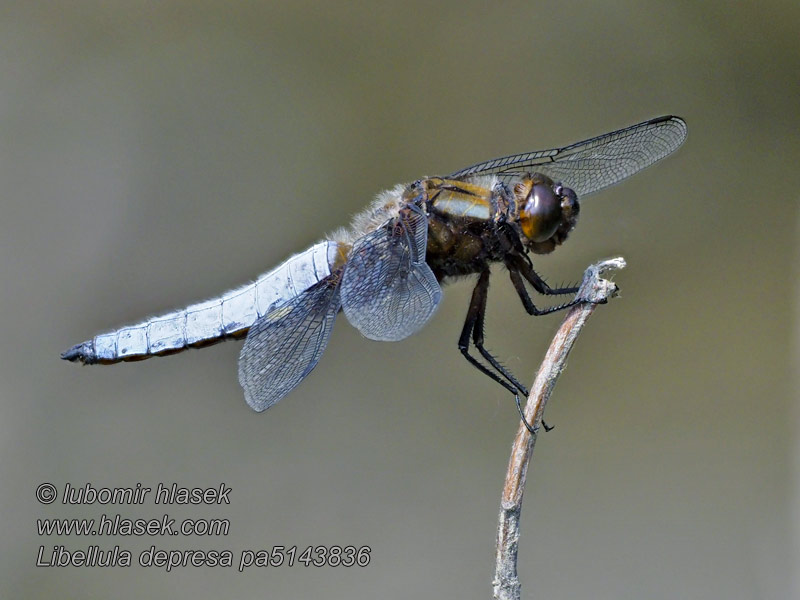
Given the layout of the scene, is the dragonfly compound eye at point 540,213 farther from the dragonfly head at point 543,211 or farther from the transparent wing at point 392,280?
the transparent wing at point 392,280

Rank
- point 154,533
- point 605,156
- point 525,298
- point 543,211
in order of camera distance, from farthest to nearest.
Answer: point 154,533 < point 605,156 < point 525,298 < point 543,211

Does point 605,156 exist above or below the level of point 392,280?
above

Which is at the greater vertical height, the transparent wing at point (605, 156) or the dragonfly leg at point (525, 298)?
the transparent wing at point (605, 156)

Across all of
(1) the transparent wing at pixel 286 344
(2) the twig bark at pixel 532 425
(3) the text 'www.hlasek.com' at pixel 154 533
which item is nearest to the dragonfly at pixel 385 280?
(1) the transparent wing at pixel 286 344

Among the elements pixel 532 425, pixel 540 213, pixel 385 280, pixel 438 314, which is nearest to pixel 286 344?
pixel 385 280

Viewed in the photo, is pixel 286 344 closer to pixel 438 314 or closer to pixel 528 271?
pixel 528 271

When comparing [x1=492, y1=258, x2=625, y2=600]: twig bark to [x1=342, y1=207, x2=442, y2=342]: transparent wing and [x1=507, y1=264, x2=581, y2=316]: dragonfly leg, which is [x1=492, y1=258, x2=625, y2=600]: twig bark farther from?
[x1=342, y1=207, x2=442, y2=342]: transparent wing
